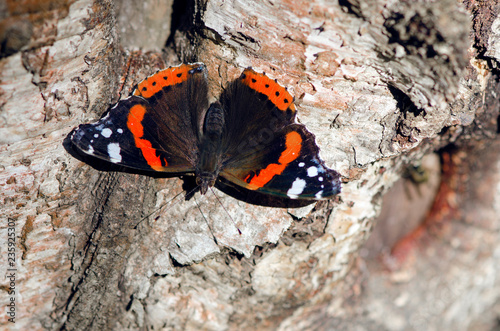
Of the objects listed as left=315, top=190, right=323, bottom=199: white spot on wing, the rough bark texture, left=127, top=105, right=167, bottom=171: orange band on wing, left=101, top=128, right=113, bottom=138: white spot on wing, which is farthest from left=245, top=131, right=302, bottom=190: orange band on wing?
left=101, top=128, right=113, bottom=138: white spot on wing

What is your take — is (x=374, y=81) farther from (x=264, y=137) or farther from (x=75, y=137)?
(x=75, y=137)

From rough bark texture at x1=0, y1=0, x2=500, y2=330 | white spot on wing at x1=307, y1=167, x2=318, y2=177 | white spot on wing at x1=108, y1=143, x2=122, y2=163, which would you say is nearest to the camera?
rough bark texture at x1=0, y1=0, x2=500, y2=330

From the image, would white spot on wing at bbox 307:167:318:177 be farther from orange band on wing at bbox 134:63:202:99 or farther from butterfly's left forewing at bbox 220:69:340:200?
orange band on wing at bbox 134:63:202:99

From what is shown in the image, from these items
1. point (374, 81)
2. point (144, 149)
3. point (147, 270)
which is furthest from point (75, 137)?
point (374, 81)

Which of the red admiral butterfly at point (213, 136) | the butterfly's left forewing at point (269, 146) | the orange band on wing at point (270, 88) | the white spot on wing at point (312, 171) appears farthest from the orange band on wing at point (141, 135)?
the white spot on wing at point (312, 171)

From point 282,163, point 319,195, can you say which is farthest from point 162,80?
point 319,195
